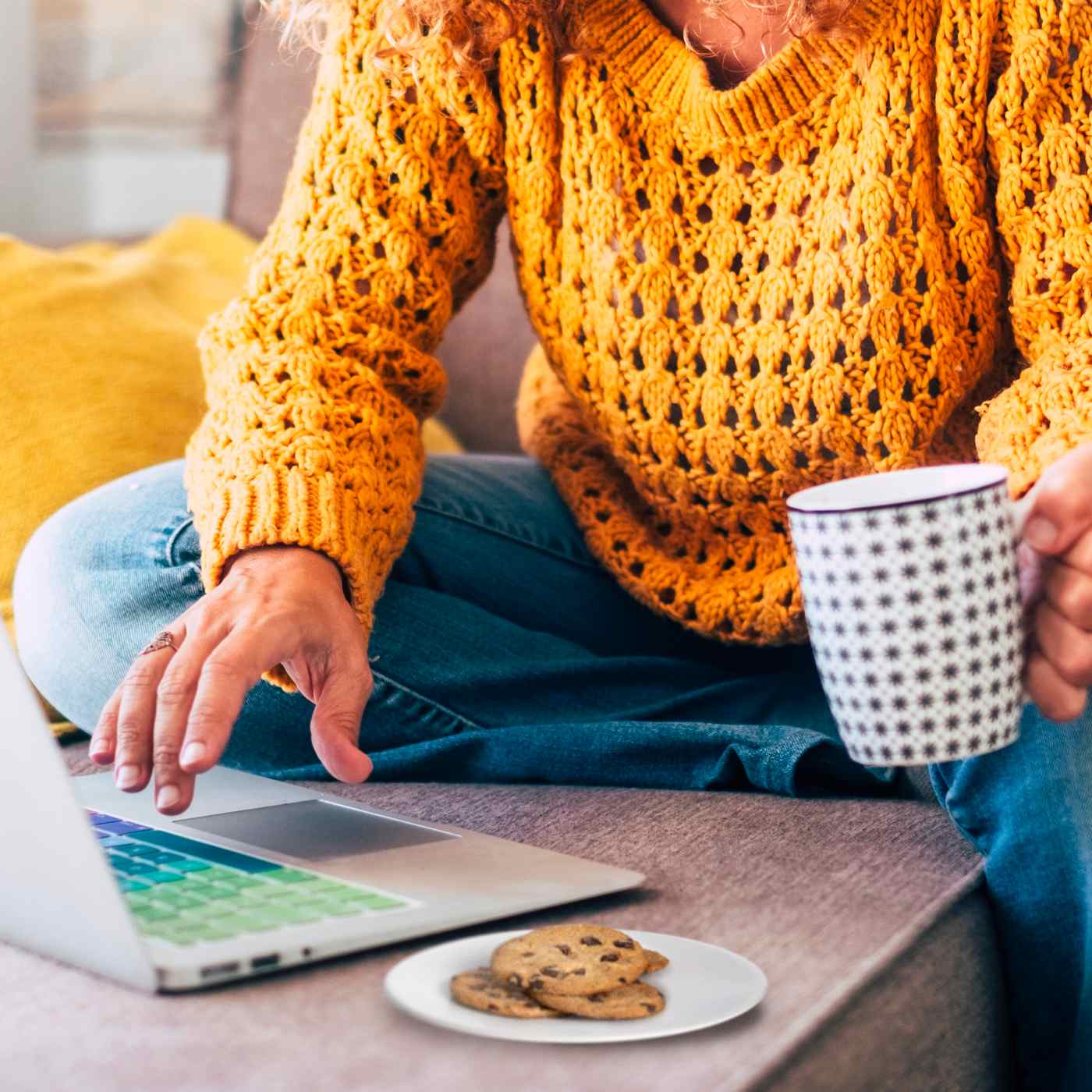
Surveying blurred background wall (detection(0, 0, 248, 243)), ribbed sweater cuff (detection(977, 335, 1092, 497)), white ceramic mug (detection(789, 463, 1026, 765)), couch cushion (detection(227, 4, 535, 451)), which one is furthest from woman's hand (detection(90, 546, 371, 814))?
blurred background wall (detection(0, 0, 248, 243))

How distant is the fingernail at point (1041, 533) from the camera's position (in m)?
0.58

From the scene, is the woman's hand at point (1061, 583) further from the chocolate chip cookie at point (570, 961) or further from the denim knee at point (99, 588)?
the denim knee at point (99, 588)

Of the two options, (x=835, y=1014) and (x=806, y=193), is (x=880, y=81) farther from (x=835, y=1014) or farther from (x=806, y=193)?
(x=835, y=1014)

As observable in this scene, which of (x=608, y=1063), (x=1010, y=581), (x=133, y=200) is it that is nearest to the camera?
(x=608, y=1063)

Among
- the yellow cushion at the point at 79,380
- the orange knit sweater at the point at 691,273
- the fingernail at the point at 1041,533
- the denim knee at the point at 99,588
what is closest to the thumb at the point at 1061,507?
the fingernail at the point at 1041,533

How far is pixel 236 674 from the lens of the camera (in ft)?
2.06

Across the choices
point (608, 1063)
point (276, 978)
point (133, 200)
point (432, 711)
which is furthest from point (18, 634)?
point (133, 200)

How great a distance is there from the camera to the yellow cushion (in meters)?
1.07

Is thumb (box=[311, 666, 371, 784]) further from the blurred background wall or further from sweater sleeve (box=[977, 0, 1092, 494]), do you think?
the blurred background wall

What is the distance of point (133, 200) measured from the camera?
7.64 feet

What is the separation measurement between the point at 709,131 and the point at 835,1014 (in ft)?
1.80

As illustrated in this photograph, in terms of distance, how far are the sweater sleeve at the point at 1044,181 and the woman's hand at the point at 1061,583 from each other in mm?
143

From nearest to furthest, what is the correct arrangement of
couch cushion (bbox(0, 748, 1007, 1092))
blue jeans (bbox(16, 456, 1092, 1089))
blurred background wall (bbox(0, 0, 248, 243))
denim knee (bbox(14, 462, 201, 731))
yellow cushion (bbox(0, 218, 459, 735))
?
1. couch cushion (bbox(0, 748, 1007, 1092))
2. blue jeans (bbox(16, 456, 1092, 1089))
3. denim knee (bbox(14, 462, 201, 731))
4. yellow cushion (bbox(0, 218, 459, 735))
5. blurred background wall (bbox(0, 0, 248, 243))

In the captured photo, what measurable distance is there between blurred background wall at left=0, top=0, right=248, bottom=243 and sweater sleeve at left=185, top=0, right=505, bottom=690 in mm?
1300
